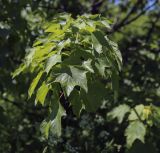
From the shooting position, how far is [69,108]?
9.93 feet

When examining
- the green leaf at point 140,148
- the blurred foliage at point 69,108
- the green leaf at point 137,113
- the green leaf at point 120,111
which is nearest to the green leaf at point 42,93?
the blurred foliage at point 69,108

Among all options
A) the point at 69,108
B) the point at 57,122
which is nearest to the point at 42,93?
the point at 57,122

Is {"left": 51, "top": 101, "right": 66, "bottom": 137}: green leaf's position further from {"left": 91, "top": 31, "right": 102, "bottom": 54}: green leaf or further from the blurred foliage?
the blurred foliage

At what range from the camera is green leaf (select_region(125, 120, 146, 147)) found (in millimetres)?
3314

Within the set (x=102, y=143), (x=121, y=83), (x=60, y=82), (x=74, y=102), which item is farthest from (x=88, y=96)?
(x=121, y=83)

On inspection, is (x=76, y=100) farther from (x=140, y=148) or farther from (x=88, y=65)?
(x=140, y=148)

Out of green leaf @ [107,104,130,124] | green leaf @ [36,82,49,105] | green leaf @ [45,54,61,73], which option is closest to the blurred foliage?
green leaf @ [107,104,130,124]

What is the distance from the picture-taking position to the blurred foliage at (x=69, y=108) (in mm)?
3393

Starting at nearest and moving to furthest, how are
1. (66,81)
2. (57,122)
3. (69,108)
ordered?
1. (66,81)
2. (57,122)
3. (69,108)

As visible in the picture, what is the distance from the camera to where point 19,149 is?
12.3 feet

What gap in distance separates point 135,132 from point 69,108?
24.6 inches

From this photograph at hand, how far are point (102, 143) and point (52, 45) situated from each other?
1.50 metres

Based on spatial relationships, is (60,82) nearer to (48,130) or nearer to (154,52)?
(48,130)

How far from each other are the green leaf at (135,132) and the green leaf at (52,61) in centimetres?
128
